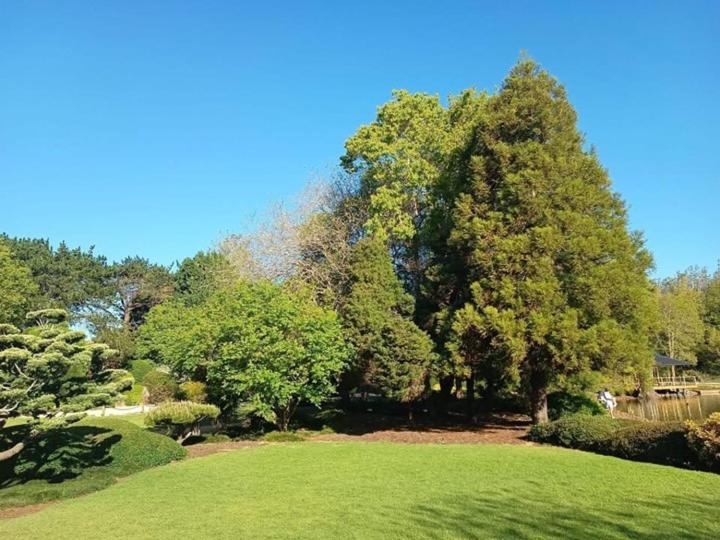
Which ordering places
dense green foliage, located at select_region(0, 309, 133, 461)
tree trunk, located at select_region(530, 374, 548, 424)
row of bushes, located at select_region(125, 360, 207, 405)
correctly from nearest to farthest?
1. dense green foliage, located at select_region(0, 309, 133, 461)
2. tree trunk, located at select_region(530, 374, 548, 424)
3. row of bushes, located at select_region(125, 360, 207, 405)

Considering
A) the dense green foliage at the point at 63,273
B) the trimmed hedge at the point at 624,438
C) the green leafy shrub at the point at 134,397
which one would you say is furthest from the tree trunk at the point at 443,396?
the dense green foliage at the point at 63,273

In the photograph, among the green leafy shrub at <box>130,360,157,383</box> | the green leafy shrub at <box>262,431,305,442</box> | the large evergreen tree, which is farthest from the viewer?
the green leafy shrub at <box>130,360,157,383</box>

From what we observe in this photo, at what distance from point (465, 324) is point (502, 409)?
1080 centimetres

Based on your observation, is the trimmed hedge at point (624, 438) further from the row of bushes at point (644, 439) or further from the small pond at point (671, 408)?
the small pond at point (671, 408)

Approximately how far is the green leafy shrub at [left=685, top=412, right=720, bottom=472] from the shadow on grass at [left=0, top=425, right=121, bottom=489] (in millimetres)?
12959

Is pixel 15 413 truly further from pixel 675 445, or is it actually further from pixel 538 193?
pixel 538 193

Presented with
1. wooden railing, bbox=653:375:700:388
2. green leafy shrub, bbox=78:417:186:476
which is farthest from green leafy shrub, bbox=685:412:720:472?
wooden railing, bbox=653:375:700:388

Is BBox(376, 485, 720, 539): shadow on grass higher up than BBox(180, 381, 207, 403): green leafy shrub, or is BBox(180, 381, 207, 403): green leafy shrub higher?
BBox(180, 381, 207, 403): green leafy shrub

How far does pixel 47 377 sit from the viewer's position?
10.6 meters

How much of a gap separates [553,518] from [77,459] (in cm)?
1079

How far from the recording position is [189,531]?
7.08 m

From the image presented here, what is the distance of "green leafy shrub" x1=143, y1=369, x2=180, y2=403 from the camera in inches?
1088

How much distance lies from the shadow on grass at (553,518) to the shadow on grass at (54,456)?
873 centimetres

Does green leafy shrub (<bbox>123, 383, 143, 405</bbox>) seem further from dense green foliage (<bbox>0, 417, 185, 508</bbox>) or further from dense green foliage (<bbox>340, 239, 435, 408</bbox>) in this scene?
dense green foliage (<bbox>0, 417, 185, 508</bbox>)
